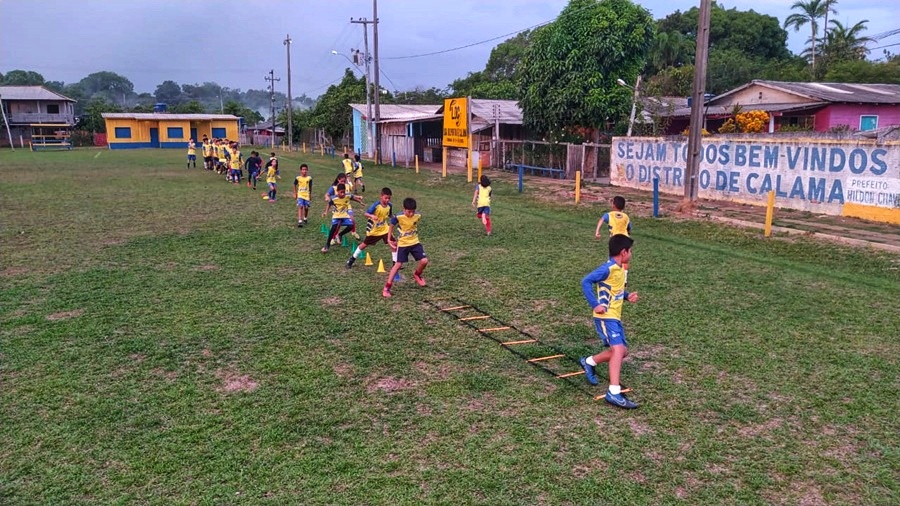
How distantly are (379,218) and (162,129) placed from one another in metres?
65.0

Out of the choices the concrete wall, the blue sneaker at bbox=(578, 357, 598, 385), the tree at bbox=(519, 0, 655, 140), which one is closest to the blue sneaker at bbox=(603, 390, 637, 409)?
the blue sneaker at bbox=(578, 357, 598, 385)

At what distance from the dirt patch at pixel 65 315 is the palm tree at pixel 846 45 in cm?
5450

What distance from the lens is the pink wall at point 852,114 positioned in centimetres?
2931

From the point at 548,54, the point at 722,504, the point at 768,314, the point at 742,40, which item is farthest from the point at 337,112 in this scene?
the point at 722,504

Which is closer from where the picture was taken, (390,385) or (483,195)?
(390,385)

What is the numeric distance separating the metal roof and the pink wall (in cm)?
42

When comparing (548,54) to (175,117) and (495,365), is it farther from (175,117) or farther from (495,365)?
(175,117)

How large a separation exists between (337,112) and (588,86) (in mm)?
31713

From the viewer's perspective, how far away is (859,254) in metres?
12.5

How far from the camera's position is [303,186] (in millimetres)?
15648

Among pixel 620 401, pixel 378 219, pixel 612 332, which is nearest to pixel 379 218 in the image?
pixel 378 219

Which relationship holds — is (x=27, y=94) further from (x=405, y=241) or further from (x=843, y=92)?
(x=405, y=241)

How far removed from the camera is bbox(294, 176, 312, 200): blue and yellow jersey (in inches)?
611

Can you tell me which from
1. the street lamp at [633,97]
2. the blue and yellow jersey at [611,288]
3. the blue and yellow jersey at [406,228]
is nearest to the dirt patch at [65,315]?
the blue and yellow jersey at [406,228]
